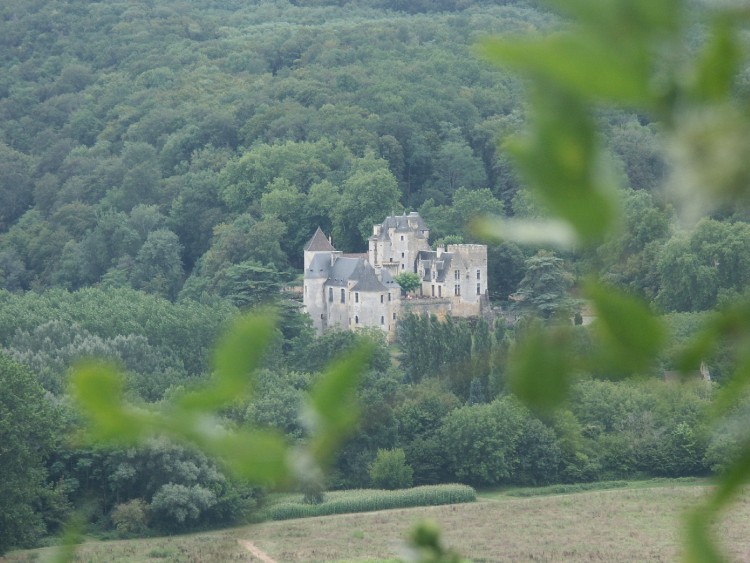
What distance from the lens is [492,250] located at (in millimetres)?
44656

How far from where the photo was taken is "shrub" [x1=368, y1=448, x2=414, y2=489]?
33.9 m

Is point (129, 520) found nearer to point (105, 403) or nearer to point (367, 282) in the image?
point (367, 282)

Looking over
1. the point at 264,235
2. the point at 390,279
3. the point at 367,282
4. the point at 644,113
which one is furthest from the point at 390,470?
the point at 644,113

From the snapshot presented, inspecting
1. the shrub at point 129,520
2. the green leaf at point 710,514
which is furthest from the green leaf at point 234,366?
the shrub at point 129,520

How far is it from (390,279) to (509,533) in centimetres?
1230

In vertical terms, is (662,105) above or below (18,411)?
above

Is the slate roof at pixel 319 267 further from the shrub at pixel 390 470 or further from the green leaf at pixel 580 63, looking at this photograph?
the green leaf at pixel 580 63

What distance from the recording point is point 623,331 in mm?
870

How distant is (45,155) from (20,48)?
61.3 ft

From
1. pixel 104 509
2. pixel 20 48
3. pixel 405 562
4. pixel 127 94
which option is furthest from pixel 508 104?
pixel 405 562

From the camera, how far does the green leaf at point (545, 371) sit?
0.88m

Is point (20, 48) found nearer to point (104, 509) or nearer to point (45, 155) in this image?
point (45, 155)

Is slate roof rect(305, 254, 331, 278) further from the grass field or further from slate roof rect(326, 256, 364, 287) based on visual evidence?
the grass field

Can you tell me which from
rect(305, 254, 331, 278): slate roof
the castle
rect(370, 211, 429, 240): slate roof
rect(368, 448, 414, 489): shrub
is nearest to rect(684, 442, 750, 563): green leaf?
rect(368, 448, 414, 489): shrub
